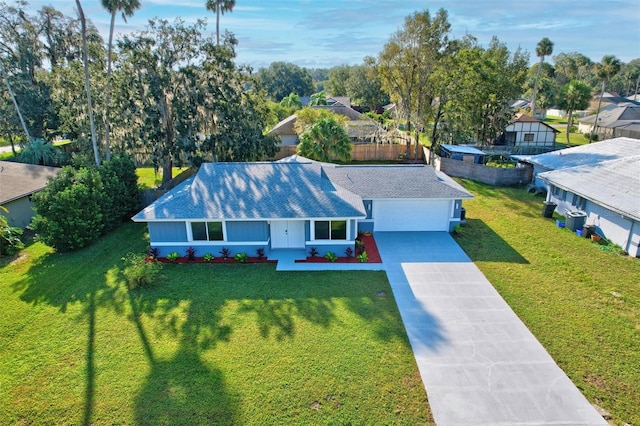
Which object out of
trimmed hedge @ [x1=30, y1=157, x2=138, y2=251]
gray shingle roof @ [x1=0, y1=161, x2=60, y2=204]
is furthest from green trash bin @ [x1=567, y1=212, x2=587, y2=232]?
gray shingle roof @ [x1=0, y1=161, x2=60, y2=204]

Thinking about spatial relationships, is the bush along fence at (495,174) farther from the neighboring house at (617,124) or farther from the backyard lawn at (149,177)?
the neighboring house at (617,124)

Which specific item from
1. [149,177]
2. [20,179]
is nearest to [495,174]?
[149,177]

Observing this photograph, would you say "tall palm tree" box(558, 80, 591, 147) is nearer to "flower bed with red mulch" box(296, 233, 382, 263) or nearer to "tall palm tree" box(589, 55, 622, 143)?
"tall palm tree" box(589, 55, 622, 143)

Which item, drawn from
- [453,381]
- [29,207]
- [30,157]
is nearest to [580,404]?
[453,381]

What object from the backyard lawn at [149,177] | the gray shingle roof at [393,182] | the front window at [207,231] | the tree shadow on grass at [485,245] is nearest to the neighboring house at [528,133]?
the tree shadow on grass at [485,245]

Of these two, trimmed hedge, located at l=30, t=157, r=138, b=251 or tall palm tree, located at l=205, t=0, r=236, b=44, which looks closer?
trimmed hedge, located at l=30, t=157, r=138, b=251

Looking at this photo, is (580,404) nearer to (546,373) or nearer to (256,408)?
(546,373)

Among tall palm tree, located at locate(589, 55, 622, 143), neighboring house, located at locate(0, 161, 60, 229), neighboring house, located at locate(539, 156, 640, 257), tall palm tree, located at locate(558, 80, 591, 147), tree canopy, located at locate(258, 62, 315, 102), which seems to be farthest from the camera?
tree canopy, located at locate(258, 62, 315, 102)
